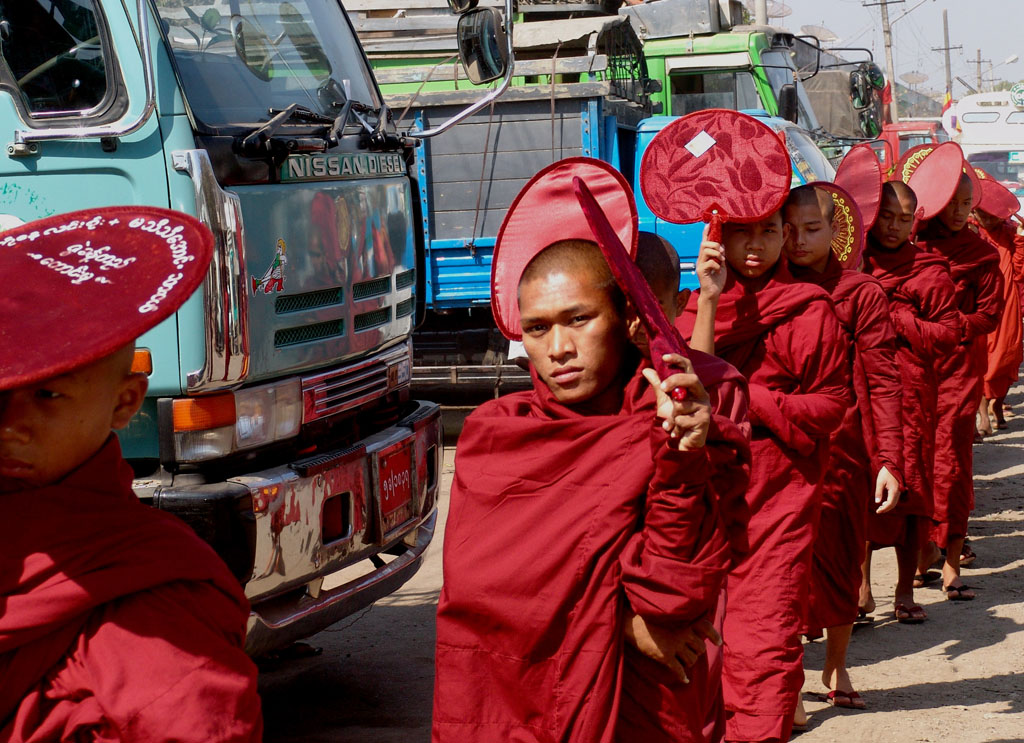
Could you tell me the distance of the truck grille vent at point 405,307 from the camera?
489cm

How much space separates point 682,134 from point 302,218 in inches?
46.9

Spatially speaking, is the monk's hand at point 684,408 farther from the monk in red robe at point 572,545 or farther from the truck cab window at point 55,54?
the truck cab window at point 55,54

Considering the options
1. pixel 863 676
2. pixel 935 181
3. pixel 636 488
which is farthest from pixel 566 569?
pixel 935 181

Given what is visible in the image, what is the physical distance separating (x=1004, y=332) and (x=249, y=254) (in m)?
8.87

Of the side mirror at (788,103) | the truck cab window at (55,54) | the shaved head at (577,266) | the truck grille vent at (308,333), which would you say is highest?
the side mirror at (788,103)

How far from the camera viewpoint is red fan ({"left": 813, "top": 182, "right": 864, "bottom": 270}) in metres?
5.59

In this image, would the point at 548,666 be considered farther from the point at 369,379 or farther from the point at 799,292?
the point at 369,379

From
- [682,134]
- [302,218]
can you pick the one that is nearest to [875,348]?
[682,134]

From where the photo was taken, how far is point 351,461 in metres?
4.22

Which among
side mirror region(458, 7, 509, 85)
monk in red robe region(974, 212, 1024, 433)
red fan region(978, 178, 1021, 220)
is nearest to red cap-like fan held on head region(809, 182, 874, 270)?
side mirror region(458, 7, 509, 85)

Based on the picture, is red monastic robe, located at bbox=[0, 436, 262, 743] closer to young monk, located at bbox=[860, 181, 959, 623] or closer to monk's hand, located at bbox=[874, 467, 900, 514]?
monk's hand, located at bbox=[874, 467, 900, 514]

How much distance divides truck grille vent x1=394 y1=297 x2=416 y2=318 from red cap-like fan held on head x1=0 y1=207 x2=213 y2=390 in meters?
3.11

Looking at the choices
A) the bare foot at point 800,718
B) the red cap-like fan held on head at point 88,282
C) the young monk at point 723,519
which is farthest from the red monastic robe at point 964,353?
the red cap-like fan held on head at point 88,282

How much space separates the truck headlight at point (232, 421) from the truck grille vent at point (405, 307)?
890 mm
